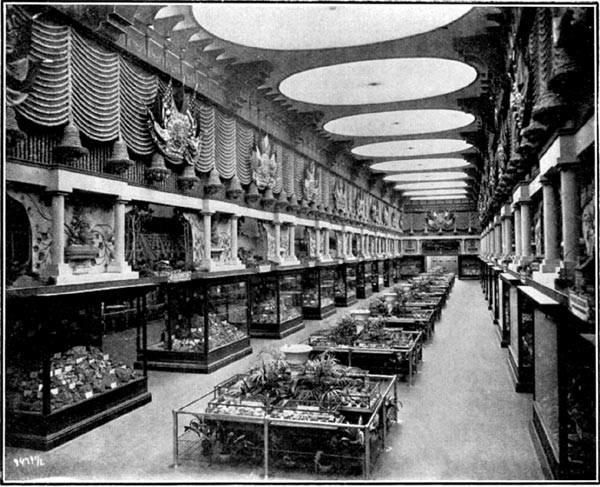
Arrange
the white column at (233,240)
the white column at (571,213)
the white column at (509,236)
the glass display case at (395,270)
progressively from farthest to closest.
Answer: the glass display case at (395,270)
the white column at (509,236)
the white column at (233,240)
the white column at (571,213)

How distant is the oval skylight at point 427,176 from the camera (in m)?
29.9

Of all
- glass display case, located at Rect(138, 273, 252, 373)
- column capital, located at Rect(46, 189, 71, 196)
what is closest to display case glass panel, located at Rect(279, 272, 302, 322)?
glass display case, located at Rect(138, 273, 252, 373)

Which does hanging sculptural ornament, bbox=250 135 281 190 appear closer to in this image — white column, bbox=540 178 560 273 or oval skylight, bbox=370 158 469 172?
white column, bbox=540 178 560 273

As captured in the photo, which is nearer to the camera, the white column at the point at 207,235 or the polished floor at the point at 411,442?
the polished floor at the point at 411,442

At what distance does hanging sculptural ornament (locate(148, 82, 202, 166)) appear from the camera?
31.0ft

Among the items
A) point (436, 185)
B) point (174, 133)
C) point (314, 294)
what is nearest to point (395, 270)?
point (436, 185)

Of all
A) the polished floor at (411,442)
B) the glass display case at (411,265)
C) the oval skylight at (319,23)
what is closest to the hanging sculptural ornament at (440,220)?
the glass display case at (411,265)

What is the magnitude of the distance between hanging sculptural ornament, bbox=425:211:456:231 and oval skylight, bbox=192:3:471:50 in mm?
35689

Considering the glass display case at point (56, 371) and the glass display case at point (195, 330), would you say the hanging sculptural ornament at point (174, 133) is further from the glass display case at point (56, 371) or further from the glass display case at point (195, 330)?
the glass display case at point (56, 371)

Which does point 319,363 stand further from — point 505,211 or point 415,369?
point 505,211

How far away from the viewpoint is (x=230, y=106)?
12.7 m

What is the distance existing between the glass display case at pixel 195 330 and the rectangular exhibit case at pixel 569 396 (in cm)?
693

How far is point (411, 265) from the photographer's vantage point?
45875 millimetres

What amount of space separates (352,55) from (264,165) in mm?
4279
